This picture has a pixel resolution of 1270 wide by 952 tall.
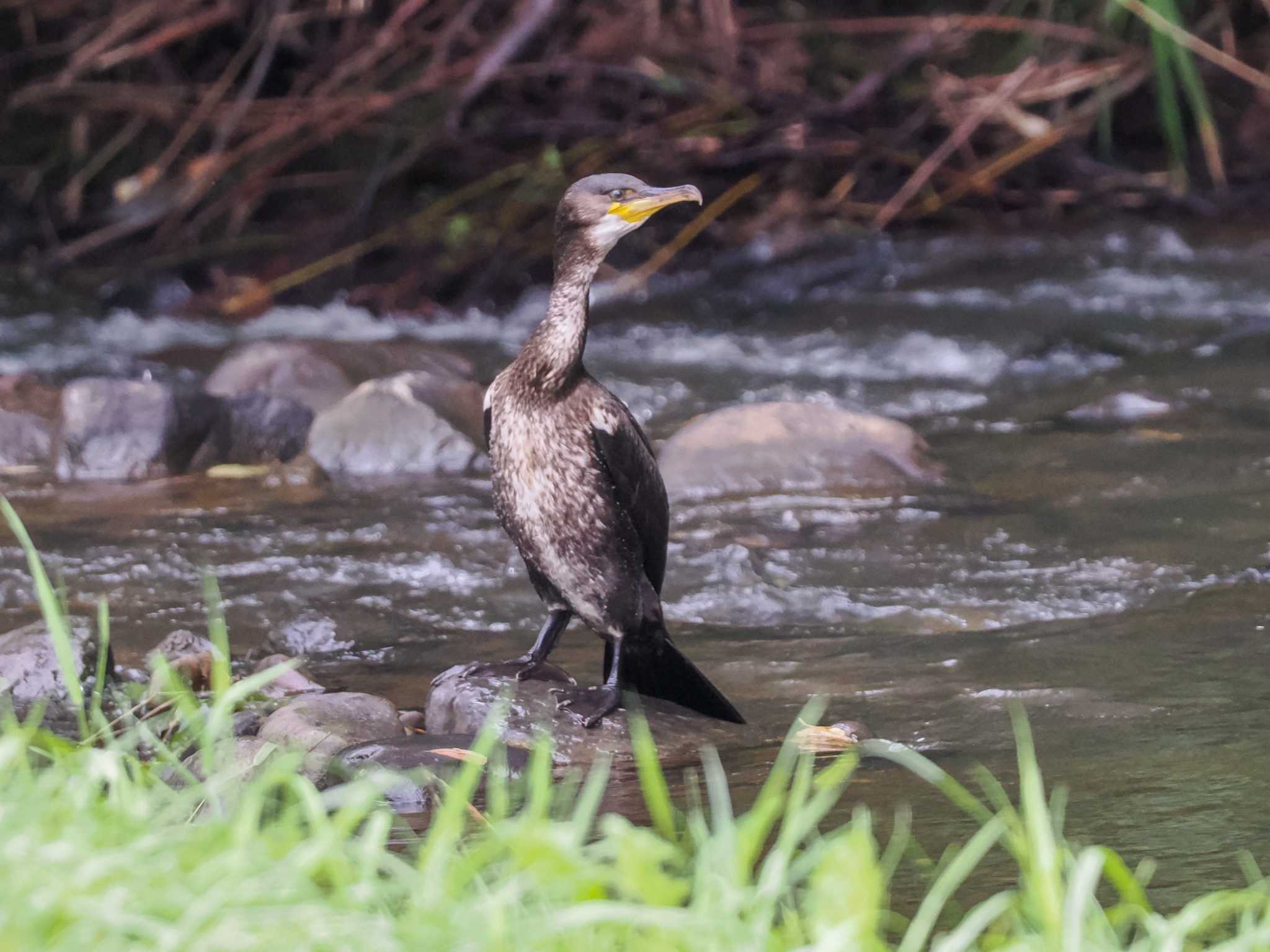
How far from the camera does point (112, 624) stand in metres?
4.77

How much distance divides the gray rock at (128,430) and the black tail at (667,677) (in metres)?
3.19

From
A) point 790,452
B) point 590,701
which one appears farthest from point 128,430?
point 590,701

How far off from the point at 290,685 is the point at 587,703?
32.4 inches

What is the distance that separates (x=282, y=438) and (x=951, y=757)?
3.99m

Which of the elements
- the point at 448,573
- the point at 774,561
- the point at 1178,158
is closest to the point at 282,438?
the point at 448,573

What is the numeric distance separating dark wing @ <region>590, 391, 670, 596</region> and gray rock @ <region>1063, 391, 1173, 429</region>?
3285 millimetres

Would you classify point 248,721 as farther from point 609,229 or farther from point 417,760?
point 609,229

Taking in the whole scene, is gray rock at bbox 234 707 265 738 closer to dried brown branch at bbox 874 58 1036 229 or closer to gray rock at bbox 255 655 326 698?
gray rock at bbox 255 655 326 698

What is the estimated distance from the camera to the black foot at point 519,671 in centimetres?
377

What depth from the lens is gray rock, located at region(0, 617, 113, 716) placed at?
3871 millimetres

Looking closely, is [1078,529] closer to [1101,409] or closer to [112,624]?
[1101,409]

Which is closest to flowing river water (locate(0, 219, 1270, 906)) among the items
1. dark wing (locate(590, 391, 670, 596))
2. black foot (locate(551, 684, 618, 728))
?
black foot (locate(551, 684, 618, 728))

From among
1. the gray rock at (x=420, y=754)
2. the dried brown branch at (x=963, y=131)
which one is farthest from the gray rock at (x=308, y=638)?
the dried brown branch at (x=963, y=131)

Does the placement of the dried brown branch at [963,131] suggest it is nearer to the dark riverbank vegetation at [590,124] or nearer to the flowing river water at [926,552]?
the dark riverbank vegetation at [590,124]
